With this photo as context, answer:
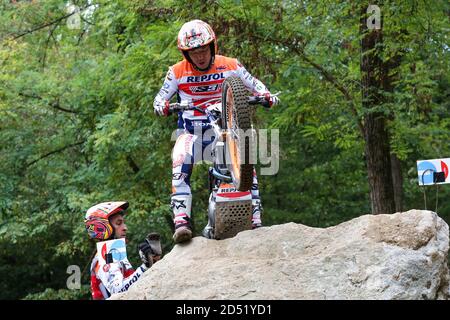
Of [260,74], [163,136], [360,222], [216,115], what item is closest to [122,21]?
[163,136]

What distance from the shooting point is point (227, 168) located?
8.22 meters

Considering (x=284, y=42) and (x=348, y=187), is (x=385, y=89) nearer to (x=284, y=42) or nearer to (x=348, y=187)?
(x=284, y=42)

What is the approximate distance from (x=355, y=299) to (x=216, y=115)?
276 centimetres

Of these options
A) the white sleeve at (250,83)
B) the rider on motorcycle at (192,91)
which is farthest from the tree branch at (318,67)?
the rider on motorcycle at (192,91)

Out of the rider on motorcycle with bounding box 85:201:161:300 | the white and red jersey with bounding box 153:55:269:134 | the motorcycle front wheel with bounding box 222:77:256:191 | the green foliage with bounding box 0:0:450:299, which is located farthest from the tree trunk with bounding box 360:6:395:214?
the rider on motorcycle with bounding box 85:201:161:300

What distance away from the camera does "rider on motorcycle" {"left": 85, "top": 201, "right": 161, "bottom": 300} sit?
7.93 metres

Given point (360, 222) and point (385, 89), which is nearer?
point (360, 222)

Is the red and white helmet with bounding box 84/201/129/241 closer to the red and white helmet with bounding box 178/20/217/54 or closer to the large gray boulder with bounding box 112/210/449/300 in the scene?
the large gray boulder with bounding box 112/210/449/300

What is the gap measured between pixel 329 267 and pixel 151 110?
952cm

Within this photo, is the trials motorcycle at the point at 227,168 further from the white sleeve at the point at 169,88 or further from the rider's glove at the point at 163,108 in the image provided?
the white sleeve at the point at 169,88

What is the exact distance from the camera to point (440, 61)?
13.4 metres

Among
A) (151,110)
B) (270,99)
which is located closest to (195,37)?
(270,99)

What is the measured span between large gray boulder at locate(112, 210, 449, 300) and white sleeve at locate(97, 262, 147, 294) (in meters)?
0.58

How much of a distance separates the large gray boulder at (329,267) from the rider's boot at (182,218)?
1.69ft
